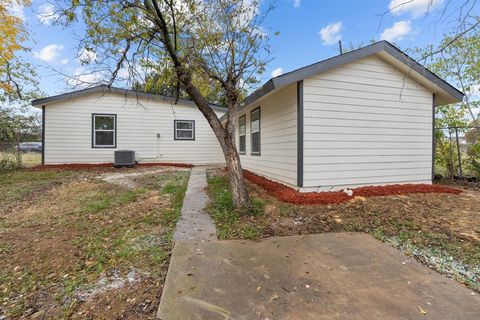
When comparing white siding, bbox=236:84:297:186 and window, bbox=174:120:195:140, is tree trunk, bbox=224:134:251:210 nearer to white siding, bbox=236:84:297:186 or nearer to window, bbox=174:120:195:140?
white siding, bbox=236:84:297:186

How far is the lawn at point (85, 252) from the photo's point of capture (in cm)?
216

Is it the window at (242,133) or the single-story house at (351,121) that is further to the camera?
the window at (242,133)

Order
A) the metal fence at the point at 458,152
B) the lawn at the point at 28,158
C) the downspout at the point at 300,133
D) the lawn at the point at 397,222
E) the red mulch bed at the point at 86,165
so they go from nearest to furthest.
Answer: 1. the lawn at the point at 397,222
2. the downspout at the point at 300,133
3. the metal fence at the point at 458,152
4. the red mulch bed at the point at 86,165
5. the lawn at the point at 28,158

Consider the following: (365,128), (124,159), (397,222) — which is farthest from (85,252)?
(124,159)

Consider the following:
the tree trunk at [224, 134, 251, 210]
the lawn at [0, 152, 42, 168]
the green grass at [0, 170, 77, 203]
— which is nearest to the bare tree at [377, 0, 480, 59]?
the tree trunk at [224, 134, 251, 210]

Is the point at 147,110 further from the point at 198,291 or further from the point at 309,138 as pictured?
the point at 198,291

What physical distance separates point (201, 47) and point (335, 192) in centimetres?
397

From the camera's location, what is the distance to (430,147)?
670 cm

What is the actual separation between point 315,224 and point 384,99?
3.94 meters

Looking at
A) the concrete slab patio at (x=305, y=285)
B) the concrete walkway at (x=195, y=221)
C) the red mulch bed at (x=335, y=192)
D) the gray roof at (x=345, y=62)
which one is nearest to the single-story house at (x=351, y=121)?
the gray roof at (x=345, y=62)

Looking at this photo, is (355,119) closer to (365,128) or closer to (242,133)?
(365,128)

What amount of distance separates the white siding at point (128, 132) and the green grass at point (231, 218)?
24.6ft

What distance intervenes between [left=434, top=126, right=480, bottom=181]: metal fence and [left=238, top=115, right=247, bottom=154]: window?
19.8 ft

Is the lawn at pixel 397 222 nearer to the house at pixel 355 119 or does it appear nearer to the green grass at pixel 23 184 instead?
the house at pixel 355 119
